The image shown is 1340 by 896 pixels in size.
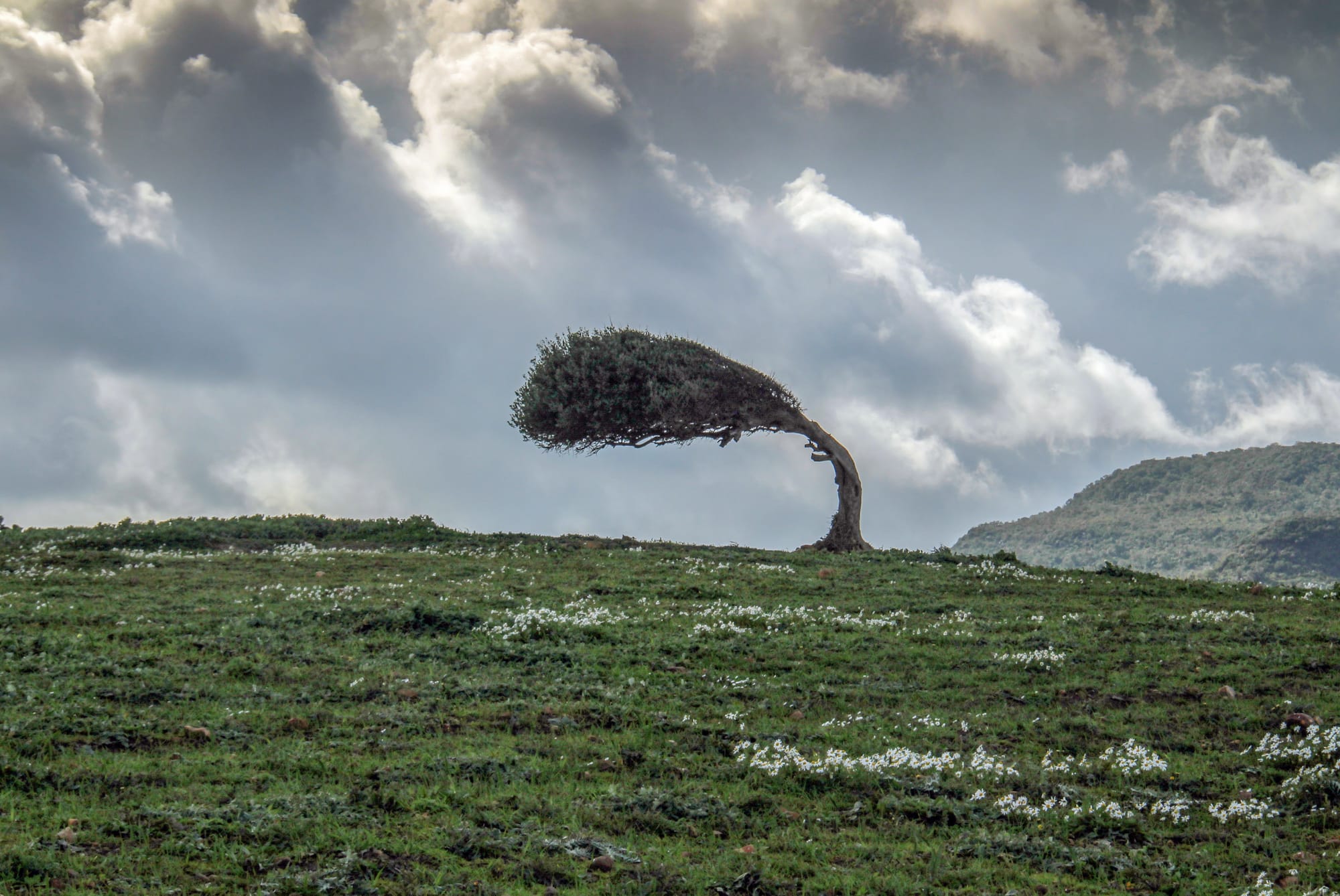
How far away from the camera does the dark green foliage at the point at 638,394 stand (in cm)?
3841

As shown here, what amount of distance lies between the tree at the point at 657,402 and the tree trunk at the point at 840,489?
0.13ft

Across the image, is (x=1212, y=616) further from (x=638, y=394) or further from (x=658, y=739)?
(x=638, y=394)

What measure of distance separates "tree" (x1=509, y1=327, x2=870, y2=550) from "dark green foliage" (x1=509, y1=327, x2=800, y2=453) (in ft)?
0.12

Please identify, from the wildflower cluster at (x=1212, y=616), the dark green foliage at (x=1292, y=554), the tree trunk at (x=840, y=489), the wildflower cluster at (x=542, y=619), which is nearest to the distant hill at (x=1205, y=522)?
the dark green foliage at (x=1292, y=554)

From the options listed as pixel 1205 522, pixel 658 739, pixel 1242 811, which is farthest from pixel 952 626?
pixel 1205 522

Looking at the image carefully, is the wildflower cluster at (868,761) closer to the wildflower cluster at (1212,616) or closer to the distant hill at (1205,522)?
the wildflower cluster at (1212,616)

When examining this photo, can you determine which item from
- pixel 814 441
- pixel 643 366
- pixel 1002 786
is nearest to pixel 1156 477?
pixel 814 441

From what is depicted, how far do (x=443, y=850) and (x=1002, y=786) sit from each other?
252 inches

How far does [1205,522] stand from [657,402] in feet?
239

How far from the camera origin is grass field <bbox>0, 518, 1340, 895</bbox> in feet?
28.5

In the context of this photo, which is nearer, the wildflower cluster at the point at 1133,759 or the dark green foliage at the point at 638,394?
the wildflower cluster at the point at 1133,759

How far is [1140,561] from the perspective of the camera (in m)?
85.6

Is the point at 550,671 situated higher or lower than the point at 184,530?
lower

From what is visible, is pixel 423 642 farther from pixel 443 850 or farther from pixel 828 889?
pixel 828 889
